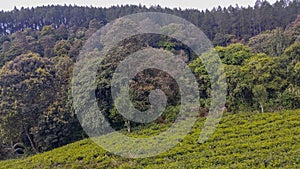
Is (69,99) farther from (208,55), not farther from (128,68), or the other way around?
(208,55)

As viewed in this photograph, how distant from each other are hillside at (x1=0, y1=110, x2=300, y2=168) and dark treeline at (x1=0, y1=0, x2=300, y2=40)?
84.8 feet

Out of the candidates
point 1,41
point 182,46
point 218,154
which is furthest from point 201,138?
point 1,41

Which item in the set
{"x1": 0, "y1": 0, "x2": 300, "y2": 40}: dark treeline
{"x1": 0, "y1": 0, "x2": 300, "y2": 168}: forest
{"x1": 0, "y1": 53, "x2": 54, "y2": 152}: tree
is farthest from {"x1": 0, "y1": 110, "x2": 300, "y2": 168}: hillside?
{"x1": 0, "y1": 0, "x2": 300, "y2": 40}: dark treeline

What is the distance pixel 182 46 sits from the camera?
36.0m

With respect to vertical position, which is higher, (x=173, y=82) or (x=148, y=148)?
(x=173, y=82)

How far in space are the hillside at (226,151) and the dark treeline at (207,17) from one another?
2585cm

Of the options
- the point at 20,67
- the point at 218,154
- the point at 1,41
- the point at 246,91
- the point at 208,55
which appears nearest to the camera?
the point at 218,154

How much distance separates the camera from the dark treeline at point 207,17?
150ft

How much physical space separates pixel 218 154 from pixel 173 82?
9.13 metres

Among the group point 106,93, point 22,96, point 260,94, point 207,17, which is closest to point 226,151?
point 260,94

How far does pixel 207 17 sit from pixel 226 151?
121ft

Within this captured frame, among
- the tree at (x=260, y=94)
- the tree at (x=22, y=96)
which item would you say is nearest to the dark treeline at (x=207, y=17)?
the tree at (x=260, y=94)

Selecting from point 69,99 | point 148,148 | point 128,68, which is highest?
point 128,68

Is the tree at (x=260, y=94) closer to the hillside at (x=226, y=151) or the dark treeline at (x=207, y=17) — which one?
the hillside at (x=226, y=151)
